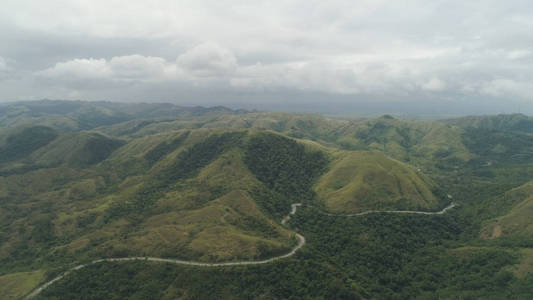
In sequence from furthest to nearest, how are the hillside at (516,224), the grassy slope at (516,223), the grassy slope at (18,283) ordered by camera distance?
the grassy slope at (516,223)
the hillside at (516,224)
the grassy slope at (18,283)

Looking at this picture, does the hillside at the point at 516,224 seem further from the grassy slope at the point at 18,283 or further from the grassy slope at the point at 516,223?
the grassy slope at the point at 18,283

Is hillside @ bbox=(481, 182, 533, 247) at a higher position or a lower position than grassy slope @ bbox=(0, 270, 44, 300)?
higher

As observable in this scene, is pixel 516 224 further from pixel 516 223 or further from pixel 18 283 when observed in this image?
pixel 18 283

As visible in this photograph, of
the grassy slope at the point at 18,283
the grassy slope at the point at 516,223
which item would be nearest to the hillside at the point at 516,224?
the grassy slope at the point at 516,223

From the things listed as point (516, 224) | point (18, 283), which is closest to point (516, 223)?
point (516, 224)

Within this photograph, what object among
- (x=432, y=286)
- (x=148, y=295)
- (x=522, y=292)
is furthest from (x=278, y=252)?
(x=522, y=292)

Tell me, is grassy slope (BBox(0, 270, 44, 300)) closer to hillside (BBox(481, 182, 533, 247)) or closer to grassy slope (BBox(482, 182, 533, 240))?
hillside (BBox(481, 182, 533, 247))

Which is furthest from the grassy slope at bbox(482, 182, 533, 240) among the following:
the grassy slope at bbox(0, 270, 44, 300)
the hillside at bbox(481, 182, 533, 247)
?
the grassy slope at bbox(0, 270, 44, 300)

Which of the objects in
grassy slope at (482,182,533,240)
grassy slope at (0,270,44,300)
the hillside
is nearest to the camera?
grassy slope at (0,270,44,300)

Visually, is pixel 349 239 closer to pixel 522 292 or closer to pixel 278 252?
pixel 278 252

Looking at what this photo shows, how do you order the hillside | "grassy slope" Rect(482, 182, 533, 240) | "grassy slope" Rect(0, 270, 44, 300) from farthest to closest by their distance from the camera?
1. "grassy slope" Rect(482, 182, 533, 240)
2. the hillside
3. "grassy slope" Rect(0, 270, 44, 300)

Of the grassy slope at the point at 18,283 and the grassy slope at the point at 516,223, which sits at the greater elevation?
the grassy slope at the point at 516,223

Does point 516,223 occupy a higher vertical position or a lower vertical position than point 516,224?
higher
